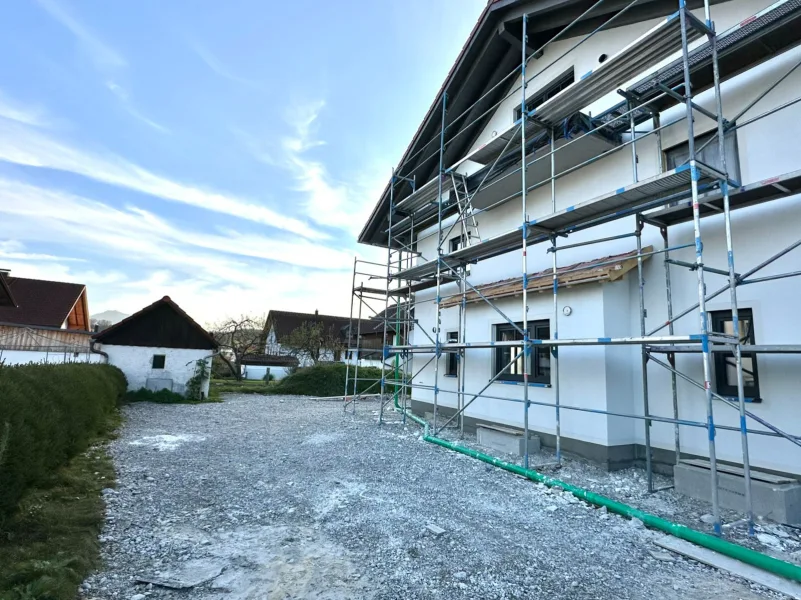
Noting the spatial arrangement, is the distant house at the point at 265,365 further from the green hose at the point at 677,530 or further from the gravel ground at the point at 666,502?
the green hose at the point at 677,530

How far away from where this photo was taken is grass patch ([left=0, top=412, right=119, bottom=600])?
242 cm

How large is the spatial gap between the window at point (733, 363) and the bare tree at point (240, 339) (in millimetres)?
21796

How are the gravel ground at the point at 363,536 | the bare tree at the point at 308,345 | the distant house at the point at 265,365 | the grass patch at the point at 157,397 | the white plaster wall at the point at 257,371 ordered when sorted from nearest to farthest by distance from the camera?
1. the gravel ground at the point at 363,536
2. the grass patch at the point at 157,397
3. the bare tree at the point at 308,345
4. the distant house at the point at 265,365
5. the white plaster wall at the point at 257,371

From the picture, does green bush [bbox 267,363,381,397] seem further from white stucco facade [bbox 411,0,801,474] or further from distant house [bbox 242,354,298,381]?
white stucco facade [bbox 411,0,801,474]

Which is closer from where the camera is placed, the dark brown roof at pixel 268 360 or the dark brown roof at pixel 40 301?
the dark brown roof at pixel 40 301

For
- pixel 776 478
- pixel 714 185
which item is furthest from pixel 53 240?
pixel 776 478

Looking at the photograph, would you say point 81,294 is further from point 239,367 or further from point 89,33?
point 89,33

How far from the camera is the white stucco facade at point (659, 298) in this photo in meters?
4.90

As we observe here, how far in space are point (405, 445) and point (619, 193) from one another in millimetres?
5622

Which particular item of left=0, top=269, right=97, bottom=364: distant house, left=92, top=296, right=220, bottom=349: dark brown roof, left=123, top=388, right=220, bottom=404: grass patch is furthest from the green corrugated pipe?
left=92, top=296, right=220, bottom=349: dark brown roof

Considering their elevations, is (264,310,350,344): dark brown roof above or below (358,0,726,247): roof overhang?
below

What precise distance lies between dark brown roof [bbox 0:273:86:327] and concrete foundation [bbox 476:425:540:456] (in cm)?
2275

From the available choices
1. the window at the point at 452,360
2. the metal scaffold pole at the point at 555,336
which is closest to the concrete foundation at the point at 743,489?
the metal scaffold pole at the point at 555,336

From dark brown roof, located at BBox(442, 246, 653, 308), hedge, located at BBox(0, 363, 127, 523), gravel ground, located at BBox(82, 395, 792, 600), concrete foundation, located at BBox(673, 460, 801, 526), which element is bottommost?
gravel ground, located at BBox(82, 395, 792, 600)
